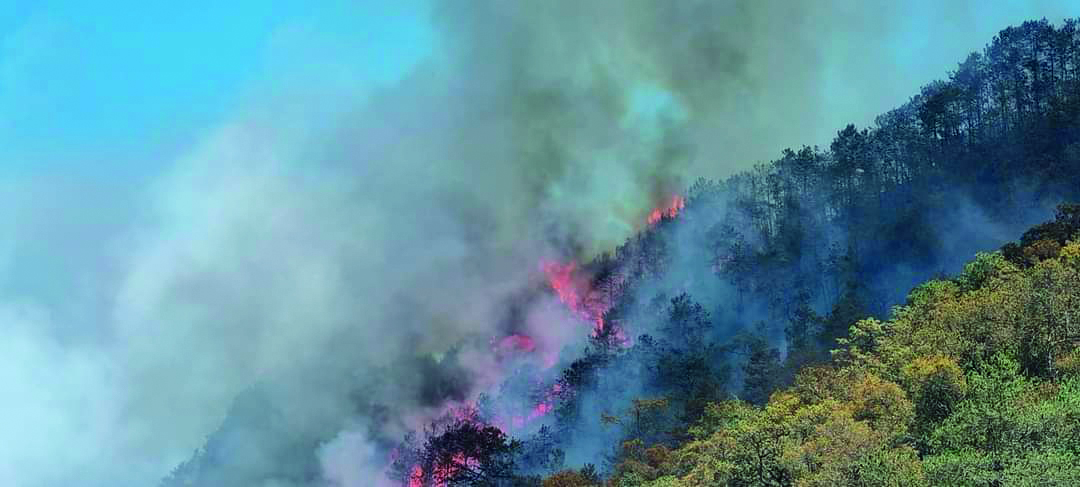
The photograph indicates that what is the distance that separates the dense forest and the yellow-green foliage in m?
0.17

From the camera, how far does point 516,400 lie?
168 meters

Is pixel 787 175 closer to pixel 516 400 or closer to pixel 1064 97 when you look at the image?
pixel 1064 97

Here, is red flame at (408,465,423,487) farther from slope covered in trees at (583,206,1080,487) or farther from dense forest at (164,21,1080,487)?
slope covered in trees at (583,206,1080,487)

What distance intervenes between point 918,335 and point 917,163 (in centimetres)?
7727

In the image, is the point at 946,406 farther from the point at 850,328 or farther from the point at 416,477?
the point at 416,477

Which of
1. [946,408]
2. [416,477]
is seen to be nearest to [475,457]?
[416,477]

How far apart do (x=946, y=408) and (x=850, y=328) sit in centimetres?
3426

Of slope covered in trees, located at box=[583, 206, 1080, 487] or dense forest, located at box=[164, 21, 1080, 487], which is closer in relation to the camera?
slope covered in trees, located at box=[583, 206, 1080, 487]

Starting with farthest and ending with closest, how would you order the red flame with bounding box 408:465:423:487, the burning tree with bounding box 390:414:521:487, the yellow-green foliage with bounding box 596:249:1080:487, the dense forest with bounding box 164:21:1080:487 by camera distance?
the red flame with bounding box 408:465:423:487 < the burning tree with bounding box 390:414:521:487 < the dense forest with bounding box 164:21:1080:487 < the yellow-green foliage with bounding box 596:249:1080:487

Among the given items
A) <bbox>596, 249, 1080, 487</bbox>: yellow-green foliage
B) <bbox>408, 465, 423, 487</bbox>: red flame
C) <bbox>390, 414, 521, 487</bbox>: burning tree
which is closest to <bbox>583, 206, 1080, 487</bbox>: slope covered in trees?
<bbox>596, 249, 1080, 487</bbox>: yellow-green foliage

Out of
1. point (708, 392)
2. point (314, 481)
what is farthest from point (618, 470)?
point (314, 481)

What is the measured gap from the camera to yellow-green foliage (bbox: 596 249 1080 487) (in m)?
44.7

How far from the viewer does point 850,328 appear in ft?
292

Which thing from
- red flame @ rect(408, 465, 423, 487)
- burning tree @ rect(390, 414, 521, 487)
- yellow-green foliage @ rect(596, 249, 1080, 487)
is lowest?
yellow-green foliage @ rect(596, 249, 1080, 487)
